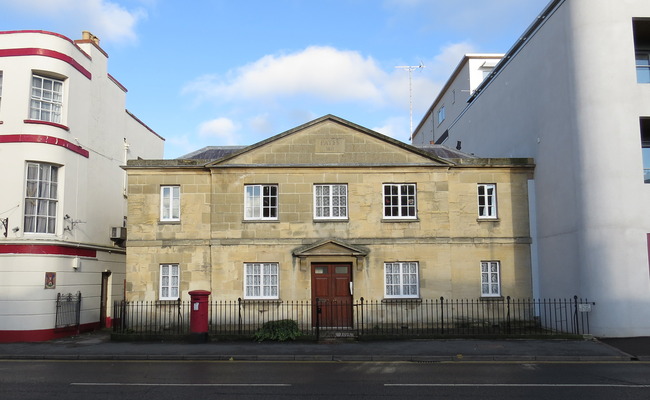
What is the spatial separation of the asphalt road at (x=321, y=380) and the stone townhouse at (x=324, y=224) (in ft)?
20.7

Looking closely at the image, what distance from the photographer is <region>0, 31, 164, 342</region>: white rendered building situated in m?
17.5

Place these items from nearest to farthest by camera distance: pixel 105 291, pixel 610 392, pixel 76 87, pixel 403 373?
1. pixel 610 392
2. pixel 403 373
3. pixel 76 87
4. pixel 105 291

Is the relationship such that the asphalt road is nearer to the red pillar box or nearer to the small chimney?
the red pillar box

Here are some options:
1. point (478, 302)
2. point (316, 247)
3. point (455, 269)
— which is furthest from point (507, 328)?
point (316, 247)

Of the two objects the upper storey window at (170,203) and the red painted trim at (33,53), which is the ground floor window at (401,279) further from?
the red painted trim at (33,53)

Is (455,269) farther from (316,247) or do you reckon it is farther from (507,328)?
(316,247)

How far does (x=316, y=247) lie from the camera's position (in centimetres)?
1941

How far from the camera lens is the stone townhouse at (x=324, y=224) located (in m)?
19.6

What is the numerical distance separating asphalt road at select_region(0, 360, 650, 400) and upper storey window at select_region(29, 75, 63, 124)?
8953 millimetres

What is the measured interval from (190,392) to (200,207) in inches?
442

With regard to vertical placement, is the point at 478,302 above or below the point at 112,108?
below

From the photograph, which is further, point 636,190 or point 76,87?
point 76,87

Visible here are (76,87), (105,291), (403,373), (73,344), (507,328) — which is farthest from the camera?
(105,291)

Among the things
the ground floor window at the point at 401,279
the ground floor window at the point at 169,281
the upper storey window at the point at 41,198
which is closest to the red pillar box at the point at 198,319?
the ground floor window at the point at 169,281
